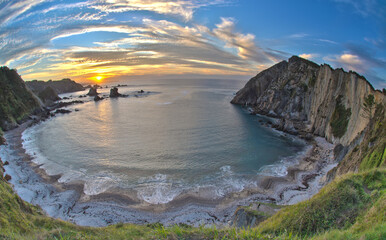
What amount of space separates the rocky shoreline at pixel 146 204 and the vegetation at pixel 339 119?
472 inches

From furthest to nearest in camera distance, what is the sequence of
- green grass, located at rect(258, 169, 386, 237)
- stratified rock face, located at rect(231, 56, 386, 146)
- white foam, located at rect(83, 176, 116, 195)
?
1. stratified rock face, located at rect(231, 56, 386, 146)
2. white foam, located at rect(83, 176, 116, 195)
3. green grass, located at rect(258, 169, 386, 237)

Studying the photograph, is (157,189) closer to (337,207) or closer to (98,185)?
(98,185)

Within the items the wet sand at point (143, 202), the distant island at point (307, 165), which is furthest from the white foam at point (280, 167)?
the distant island at point (307, 165)

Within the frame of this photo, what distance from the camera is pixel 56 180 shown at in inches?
1248

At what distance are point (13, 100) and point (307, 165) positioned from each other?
94.7 m

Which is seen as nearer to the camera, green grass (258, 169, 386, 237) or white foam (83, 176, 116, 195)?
green grass (258, 169, 386, 237)

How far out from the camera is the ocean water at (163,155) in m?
30.3

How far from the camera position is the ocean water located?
99.3 ft

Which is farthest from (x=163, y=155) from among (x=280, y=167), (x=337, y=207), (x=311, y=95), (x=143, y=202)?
(x=311, y=95)

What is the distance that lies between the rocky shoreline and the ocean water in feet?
4.63

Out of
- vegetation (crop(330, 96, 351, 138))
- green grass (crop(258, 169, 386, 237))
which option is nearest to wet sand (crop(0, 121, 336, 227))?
vegetation (crop(330, 96, 351, 138))

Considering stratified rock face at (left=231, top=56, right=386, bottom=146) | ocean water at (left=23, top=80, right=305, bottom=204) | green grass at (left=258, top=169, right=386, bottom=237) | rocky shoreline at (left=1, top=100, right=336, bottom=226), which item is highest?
stratified rock face at (left=231, top=56, right=386, bottom=146)

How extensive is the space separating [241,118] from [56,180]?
195ft

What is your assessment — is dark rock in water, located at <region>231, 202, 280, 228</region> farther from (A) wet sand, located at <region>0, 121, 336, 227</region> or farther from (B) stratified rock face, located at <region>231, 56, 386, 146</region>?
(B) stratified rock face, located at <region>231, 56, 386, 146</region>
